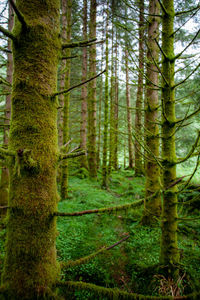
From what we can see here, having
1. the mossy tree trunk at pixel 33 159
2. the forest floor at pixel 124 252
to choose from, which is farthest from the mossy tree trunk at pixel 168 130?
the mossy tree trunk at pixel 33 159

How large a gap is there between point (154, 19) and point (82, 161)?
31.4 feet

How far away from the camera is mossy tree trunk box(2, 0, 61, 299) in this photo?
47.9 inches

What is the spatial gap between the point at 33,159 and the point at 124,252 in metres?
4.10

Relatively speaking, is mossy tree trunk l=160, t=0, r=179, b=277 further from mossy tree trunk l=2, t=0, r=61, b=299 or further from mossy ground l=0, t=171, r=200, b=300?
mossy tree trunk l=2, t=0, r=61, b=299

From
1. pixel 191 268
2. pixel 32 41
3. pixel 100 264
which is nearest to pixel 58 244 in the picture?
pixel 100 264

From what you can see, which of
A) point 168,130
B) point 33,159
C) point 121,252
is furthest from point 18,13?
point 121,252

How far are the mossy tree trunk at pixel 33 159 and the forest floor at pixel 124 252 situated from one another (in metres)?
1.73

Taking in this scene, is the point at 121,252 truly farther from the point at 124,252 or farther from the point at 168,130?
the point at 168,130

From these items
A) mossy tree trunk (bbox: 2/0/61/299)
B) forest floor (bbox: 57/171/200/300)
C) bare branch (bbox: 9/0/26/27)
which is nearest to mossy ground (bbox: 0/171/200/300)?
forest floor (bbox: 57/171/200/300)

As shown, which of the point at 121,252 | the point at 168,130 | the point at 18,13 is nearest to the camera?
the point at 18,13

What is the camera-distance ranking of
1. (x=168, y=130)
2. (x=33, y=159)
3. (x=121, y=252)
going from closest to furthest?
(x=33, y=159) < (x=168, y=130) < (x=121, y=252)

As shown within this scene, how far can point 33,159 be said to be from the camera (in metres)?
1.27

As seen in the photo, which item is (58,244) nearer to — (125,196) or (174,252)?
(174,252)

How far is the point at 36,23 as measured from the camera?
4.39 feet
